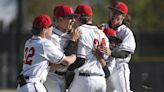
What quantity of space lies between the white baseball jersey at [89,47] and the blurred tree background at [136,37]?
2.49 m

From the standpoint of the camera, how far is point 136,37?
1252 inches

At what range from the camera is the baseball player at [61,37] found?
976cm

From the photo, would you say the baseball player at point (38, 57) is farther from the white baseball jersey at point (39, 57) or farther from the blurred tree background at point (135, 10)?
the blurred tree background at point (135, 10)

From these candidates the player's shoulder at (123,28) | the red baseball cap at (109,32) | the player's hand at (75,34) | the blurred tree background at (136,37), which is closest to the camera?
the player's hand at (75,34)

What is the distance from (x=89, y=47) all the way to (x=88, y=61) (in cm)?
20

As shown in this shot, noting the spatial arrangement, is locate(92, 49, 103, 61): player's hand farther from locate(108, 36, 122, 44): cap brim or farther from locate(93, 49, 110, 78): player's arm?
locate(108, 36, 122, 44): cap brim

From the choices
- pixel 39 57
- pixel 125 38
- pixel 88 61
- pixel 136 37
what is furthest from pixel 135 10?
pixel 39 57

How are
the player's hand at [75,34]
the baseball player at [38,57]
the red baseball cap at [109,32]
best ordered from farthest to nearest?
the red baseball cap at [109,32] < the player's hand at [75,34] < the baseball player at [38,57]

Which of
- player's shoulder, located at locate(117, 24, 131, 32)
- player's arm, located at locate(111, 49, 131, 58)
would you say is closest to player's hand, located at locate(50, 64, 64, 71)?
player's arm, located at locate(111, 49, 131, 58)

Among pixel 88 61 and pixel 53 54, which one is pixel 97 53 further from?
pixel 53 54

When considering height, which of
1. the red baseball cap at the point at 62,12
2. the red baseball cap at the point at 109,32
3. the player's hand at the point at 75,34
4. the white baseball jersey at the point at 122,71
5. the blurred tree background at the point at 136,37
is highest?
the red baseball cap at the point at 62,12

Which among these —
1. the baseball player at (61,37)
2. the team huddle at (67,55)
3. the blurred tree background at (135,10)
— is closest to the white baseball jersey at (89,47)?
the team huddle at (67,55)

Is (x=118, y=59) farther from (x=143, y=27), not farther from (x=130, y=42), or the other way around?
(x=143, y=27)

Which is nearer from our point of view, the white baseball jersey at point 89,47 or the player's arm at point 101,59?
the white baseball jersey at point 89,47
